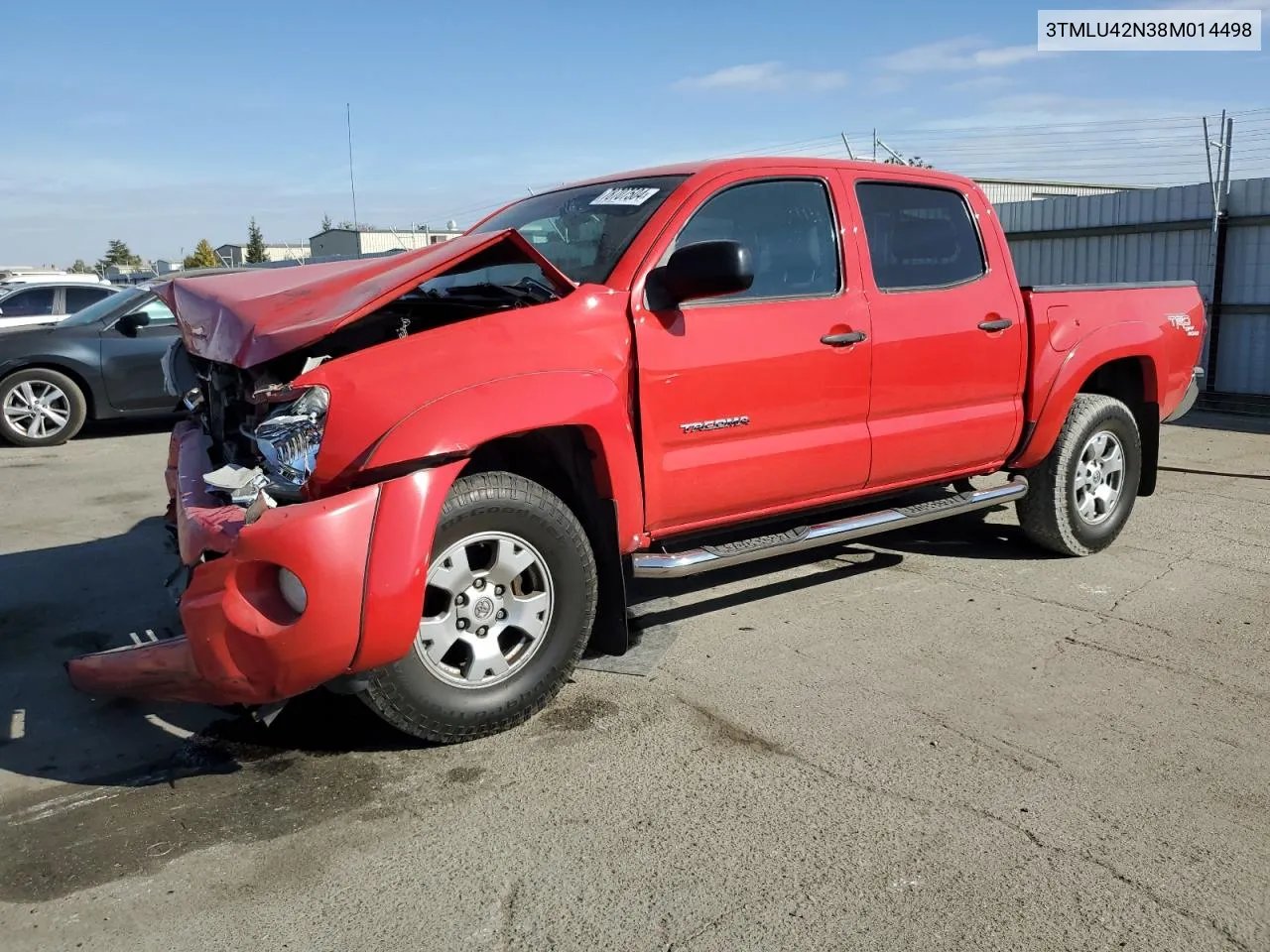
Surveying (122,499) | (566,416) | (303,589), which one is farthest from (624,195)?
(122,499)

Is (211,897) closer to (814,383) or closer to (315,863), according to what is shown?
(315,863)

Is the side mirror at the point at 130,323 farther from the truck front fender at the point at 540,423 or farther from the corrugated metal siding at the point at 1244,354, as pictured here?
the corrugated metal siding at the point at 1244,354

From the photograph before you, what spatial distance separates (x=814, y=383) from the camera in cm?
441

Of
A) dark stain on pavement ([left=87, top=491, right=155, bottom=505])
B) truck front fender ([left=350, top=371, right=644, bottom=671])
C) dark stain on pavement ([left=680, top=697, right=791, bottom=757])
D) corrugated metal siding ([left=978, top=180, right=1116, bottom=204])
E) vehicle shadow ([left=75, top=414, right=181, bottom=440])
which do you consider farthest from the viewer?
corrugated metal siding ([left=978, top=180, right=1116, bottom=204])

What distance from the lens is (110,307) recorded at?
1053 cm

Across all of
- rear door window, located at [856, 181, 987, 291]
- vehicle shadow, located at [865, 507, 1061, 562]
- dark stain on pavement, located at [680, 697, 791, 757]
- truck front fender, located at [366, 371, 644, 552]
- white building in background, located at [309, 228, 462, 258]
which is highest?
white building in background, located at [309, 228, 462, 258]

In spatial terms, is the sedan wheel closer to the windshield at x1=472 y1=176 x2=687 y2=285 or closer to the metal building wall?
the windshield at x1=472 y1=176 x2=687 y2=285

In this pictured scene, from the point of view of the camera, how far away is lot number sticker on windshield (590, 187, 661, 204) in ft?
14.1

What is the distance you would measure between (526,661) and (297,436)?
1099 millimetres

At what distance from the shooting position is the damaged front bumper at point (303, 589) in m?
3.04

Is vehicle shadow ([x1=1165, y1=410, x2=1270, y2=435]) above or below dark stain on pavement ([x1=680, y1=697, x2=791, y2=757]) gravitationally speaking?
above

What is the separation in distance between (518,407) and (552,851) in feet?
4.53

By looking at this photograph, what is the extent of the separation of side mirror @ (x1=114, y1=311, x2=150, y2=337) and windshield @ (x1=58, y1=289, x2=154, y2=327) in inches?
8.4

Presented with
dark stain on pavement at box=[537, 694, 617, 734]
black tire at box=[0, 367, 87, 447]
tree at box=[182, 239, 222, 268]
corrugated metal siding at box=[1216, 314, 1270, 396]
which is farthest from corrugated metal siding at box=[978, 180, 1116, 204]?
tree at box=[182, 239, 222, 268]
